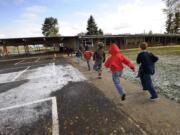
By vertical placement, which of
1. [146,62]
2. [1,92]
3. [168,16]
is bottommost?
[1,92]

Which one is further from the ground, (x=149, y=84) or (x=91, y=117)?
(x=149, y=84)

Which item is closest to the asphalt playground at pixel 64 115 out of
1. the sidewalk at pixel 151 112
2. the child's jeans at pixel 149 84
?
the sidewalk at pixel 151 112

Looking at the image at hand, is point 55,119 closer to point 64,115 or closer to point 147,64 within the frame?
point 64,115

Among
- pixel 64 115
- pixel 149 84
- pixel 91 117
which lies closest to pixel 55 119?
pixel 64 115

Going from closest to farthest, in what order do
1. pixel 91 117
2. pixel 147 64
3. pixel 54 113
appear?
pixel 91 117 < pixel 54 113 < pixel 147 64

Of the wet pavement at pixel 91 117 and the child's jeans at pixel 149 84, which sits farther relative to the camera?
the child's jeans at pixel 149 84

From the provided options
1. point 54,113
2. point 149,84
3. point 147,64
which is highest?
point 147,64

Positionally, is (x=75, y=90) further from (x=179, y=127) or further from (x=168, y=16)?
(x=168, y=16)

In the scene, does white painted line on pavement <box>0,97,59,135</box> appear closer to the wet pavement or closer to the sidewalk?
the wet pavement

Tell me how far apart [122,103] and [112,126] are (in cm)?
115

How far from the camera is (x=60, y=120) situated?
3201 mm

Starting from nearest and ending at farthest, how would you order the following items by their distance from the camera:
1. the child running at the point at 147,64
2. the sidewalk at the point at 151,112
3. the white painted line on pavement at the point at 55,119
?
the sidewalk at the point at 151,112
the white painted line on pavement at the point at 55,119
the child running at the point at 147,64

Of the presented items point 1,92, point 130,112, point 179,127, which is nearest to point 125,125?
point 130,112

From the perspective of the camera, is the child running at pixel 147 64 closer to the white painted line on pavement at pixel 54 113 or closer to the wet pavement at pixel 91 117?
the wet pavement at pixel 91 117
